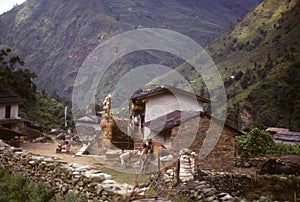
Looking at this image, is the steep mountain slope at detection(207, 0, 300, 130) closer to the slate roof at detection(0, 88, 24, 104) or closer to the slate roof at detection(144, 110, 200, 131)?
the slate roof at detection(0, 88, 24, 104)

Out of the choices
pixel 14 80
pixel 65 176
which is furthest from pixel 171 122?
pixel 14 80

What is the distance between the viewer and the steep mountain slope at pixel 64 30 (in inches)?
5443

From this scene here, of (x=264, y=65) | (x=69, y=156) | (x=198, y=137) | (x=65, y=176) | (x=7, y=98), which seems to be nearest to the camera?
(x=65, y=176)

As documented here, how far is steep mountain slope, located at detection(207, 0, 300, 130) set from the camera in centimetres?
5691

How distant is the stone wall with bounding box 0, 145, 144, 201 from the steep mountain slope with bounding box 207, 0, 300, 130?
119ft

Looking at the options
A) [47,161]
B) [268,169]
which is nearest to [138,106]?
[268,169]

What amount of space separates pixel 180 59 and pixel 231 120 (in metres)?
66.8

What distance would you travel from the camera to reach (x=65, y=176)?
10961 mm

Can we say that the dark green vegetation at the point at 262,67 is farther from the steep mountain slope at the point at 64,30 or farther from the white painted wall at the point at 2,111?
the steep mountain slope at the point at 64,30

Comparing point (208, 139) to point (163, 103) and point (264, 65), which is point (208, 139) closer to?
point (163, 103)

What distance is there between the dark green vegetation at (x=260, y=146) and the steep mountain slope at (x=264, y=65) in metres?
24.4

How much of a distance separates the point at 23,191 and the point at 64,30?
554 feet

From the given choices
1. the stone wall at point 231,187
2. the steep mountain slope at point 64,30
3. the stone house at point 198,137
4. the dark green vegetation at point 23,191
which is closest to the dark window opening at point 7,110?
the stone house at point 198,137

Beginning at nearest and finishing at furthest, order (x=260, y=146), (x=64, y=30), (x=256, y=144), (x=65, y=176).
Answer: (x=65, y=176) < (x=260, y=146) < (x=256, y=144) < (x=64, y=30)
